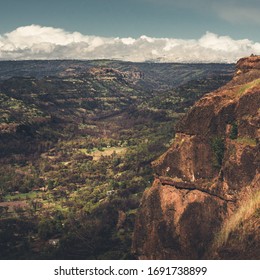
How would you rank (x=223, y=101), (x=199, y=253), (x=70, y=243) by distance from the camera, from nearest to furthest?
(x=199, y=253), (x=223, y=101), (x=70, y=243)

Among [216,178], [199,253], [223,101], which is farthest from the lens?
[223,101]

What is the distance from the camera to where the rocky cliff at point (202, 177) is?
70.6 metres

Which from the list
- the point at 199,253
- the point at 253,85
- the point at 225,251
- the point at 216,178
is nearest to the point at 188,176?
the point at 216,178

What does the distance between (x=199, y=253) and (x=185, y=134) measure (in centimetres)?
2933

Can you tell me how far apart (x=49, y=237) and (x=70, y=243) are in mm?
22097

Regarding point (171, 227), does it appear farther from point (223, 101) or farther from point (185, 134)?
point (223, 101)

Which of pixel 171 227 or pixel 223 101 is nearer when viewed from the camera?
pixel 171 227

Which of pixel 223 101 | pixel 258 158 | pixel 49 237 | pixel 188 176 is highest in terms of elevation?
pixel 223 101

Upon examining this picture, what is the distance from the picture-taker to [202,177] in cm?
7756

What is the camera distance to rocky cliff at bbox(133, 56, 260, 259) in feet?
232
